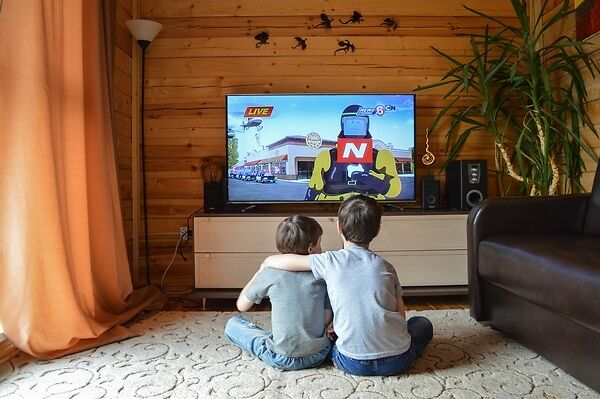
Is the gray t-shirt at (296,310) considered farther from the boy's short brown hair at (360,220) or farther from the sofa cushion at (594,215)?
the sofa cushion at (594,215)

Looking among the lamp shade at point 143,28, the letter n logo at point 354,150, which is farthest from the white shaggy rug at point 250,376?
the lamp shade at point 143,28

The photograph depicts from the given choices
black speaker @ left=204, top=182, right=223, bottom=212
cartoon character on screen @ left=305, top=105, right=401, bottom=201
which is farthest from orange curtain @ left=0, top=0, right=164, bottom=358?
cartoon character on screen @ left=305, top=105, right=401, bottom=201

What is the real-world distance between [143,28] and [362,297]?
7.36 ft

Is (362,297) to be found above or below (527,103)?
below

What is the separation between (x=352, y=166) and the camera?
281cm

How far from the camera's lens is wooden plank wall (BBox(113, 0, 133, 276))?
2.72 m

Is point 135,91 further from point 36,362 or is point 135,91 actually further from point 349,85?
point 36,362

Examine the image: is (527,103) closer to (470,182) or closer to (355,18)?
(470,182)

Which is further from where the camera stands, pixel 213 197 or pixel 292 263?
pixel 213 197

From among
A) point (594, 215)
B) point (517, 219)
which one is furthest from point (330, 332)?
point (594, 215)

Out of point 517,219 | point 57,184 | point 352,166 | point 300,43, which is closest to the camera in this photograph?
point 57,184

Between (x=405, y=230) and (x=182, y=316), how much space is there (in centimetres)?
138

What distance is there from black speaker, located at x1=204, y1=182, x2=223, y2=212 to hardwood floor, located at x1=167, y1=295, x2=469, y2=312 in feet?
1.90

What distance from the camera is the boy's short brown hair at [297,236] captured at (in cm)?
152
